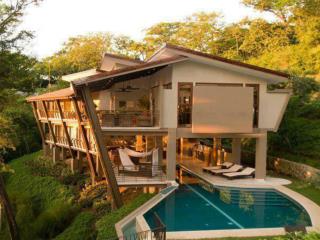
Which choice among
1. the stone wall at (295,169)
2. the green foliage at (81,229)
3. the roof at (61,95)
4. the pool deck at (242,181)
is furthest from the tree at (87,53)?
the green foliage at (81,229)

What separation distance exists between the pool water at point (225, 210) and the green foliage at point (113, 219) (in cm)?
103

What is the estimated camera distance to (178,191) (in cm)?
1830

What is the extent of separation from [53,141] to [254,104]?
18279 mm

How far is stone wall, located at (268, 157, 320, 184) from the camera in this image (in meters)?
19.1

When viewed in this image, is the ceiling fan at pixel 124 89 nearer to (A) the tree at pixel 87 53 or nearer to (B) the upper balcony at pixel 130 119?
(B) the upper balcony at pixel 130 119

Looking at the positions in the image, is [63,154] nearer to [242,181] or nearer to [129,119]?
[129,119]

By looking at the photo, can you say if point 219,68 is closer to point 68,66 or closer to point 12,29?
point 12,29

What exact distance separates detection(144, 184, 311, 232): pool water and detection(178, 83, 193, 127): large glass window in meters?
3.56

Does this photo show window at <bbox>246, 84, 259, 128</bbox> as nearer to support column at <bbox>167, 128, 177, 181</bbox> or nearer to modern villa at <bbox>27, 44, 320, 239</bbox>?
modern villa at <bbox>27, 44, 320, 239</bbox>

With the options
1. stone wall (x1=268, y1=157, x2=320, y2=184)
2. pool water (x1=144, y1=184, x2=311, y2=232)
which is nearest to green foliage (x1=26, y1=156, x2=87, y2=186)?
pool water (x1=144, y1=184, x2=311, y2=232)

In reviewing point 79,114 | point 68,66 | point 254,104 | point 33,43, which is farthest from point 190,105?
point 68,66

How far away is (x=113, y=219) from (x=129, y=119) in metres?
6.05

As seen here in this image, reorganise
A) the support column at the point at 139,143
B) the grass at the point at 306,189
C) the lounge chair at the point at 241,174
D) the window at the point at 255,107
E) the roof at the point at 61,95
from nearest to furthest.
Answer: the grass at the point at 306,189 < the lounge chair at the point at 241,174 < the window at the point at 255,107 < the roof at the point at 61,95 < the support column at the point at 139,143

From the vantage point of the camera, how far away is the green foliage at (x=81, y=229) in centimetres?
1600
